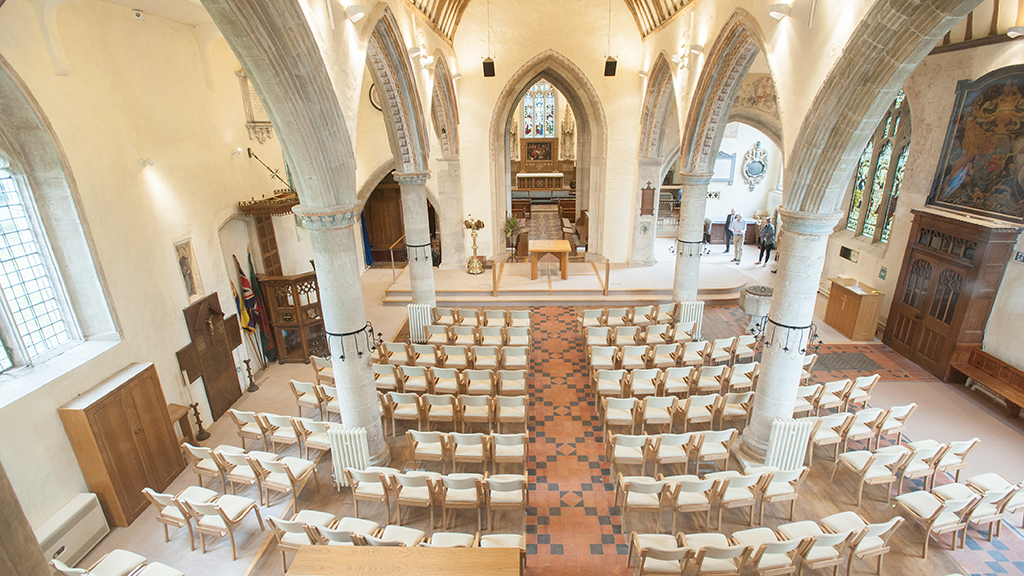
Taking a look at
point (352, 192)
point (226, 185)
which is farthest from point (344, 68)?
point (226, 185)

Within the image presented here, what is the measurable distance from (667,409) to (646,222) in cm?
921

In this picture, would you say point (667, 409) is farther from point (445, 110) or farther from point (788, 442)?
point (445, 110)

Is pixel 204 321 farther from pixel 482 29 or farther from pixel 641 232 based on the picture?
pixel 641 232

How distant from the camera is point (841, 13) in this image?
5.29 m

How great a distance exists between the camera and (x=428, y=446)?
22.0ft

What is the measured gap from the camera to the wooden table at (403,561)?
4.31m

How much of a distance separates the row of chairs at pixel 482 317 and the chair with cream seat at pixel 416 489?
4.73 m

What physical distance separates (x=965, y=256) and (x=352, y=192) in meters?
10.9

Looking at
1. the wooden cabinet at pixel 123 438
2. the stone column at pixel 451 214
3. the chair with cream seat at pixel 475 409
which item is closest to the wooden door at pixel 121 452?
the wooden cabinet at pixel 123 438

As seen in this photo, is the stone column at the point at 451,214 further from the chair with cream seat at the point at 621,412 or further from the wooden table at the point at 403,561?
the wooden table at the point at 403,561

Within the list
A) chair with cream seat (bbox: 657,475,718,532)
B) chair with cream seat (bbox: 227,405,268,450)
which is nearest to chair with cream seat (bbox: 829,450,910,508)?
chair with cream seat (bbox: 657,475,718,532)

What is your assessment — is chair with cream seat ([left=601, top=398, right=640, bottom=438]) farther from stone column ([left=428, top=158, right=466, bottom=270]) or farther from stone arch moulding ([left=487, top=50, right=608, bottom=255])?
stone arch moulding ([left=487, top=50, right=608, bottom=255])

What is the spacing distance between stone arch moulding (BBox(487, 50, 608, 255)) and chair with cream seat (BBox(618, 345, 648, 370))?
Result: 25.8 feet

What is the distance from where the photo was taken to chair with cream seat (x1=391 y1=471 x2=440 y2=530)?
18.8 feet
